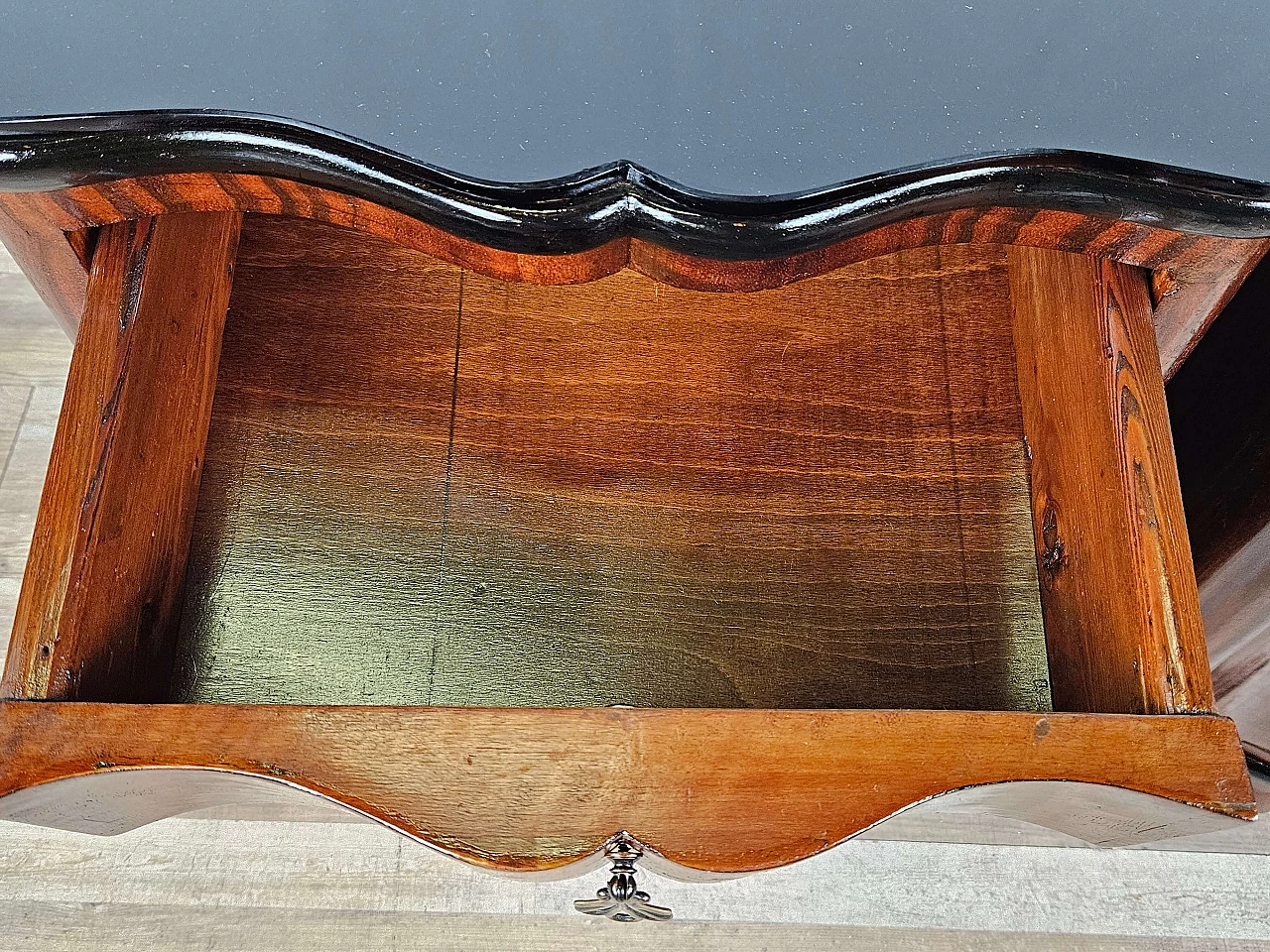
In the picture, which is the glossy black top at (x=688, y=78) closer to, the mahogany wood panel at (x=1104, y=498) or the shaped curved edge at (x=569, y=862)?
the mahogany wood panel at (x=1104, y=498)

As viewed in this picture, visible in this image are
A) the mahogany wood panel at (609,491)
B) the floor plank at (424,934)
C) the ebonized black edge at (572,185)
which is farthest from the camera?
the floor plank at (424,934)

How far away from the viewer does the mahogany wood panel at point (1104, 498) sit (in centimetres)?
43

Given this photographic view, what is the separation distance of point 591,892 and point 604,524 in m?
0.43

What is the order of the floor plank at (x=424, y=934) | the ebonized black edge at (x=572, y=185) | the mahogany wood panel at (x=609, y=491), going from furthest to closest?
the floor plank at (x=424, y=934) → the mahogany wood panel at (x=609, y=491) → the ebonized black edge at (x=572, y=185)

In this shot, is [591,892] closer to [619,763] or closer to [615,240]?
[619,763]

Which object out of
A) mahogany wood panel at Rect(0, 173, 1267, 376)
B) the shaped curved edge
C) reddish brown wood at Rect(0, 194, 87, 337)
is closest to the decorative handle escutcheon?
the shaped curved edge

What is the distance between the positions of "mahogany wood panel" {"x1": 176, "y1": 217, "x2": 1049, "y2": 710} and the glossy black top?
183 mm

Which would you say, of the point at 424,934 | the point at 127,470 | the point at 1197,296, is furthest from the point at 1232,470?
the point at 424,934

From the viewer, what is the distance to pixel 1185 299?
1.61 feet

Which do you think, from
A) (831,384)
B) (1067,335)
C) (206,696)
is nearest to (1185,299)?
(1067,335)

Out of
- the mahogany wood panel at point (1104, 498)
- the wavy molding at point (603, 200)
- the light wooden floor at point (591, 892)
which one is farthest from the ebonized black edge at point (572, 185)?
the light wooden floor at point (591, 892)

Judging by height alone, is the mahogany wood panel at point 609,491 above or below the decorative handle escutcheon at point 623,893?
above

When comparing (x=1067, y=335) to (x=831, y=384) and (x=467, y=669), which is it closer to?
(x=831, y=384)

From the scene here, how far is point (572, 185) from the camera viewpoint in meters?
0.36
